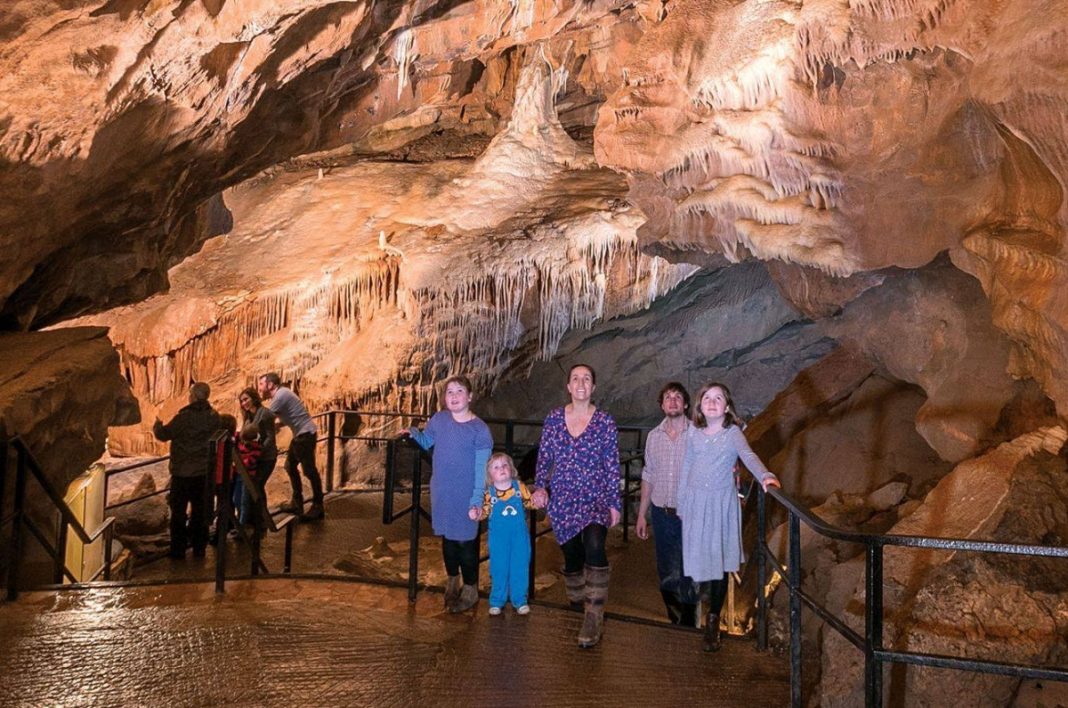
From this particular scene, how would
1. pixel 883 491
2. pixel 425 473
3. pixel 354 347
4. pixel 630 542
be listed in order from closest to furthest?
pixel 883 491
pixel 630 542
pixel 354 347
pixel 425 473

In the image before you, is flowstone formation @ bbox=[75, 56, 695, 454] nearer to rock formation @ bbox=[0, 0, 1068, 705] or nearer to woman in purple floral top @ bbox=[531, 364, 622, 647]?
rock formation @ bbox=[0, 0, 1068, 705]

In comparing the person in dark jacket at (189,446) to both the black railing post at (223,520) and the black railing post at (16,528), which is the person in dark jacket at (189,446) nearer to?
the black railing post at (223,520)

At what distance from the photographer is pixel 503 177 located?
1165 cm

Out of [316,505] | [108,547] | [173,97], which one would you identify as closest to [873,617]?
[173,97]

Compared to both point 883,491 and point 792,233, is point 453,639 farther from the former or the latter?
point 883,491

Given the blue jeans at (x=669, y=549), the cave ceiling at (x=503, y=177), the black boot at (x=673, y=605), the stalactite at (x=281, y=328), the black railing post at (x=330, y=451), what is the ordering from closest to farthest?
the blue jeans at (x=669, y=549) → the black boot at (x=673, y=605) → the cave ceiling at (x=503, y=177) → the black railing post at (x=330, y=451) → the stalactite at (x=281, y=328)

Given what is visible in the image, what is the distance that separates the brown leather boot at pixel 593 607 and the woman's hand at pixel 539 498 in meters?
0.36

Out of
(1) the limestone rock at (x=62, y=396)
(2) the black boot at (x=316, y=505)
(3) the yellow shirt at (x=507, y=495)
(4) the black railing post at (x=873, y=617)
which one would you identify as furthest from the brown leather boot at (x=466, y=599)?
(2) the black boot at (x=316, y=505)

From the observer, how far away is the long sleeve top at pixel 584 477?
4.50 meters

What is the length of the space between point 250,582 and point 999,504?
4305 mm

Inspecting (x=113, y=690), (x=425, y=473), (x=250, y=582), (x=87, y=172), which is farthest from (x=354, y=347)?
(x=113, y=690)

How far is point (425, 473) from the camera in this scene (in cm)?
1452

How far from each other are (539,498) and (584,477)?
0.23 meters

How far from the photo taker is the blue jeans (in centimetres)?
530
